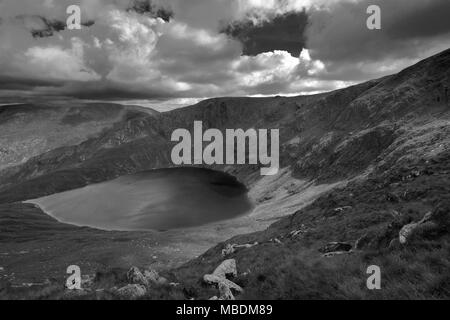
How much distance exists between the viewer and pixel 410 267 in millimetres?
12188

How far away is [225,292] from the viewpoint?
49.4 ft

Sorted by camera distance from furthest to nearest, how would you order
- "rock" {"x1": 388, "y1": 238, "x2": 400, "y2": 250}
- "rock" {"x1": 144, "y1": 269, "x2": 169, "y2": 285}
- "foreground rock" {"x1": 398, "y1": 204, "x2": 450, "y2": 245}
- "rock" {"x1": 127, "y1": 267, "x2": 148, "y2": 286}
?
1. "rock" {"x1": 144, "y1": 269, "x2": 169, "y2": 285}
2. "rock" {"x1": 127, "y1": 267, "x2": 148, "y2": 286}
3. "rock" {"x1": 388, "y1": 238, "x2": 400, "y2": 250}
4. "foreground rock" {"x1": 398, "y1": 204, "x2": 450, "y2": 245}

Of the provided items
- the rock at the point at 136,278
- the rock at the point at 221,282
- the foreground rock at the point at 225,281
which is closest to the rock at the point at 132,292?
the rock at the point at 136,278

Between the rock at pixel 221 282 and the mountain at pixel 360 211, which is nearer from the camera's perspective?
the mountain at pixel 360 211

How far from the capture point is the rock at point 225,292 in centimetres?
1441

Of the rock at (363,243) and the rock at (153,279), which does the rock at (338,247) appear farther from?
the rock at (153,279)

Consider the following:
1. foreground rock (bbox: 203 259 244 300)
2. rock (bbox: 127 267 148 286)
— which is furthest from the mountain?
rock (bbox: 127 267 148 286)

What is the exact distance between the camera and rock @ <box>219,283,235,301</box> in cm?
1441

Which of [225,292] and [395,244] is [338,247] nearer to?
[395,244]

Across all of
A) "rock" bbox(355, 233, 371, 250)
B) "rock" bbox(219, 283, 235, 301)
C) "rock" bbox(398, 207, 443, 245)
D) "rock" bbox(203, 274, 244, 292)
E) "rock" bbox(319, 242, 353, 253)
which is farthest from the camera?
"rock" bbox(319, 242, 353, 253)

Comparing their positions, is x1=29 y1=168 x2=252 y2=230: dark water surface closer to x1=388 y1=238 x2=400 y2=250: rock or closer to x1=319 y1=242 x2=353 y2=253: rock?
x1=319 y1=242 x2=353 y2=253: rock

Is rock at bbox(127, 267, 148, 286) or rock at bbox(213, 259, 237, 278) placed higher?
rock at bbox(127, 267, 148, 286)

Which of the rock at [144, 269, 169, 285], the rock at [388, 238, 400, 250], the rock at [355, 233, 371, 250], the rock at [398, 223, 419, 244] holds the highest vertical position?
the rock at [398, 223, 419, 244]

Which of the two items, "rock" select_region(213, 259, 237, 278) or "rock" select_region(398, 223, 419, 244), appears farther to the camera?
"rock" select_region(213, 259, 237, 278)
